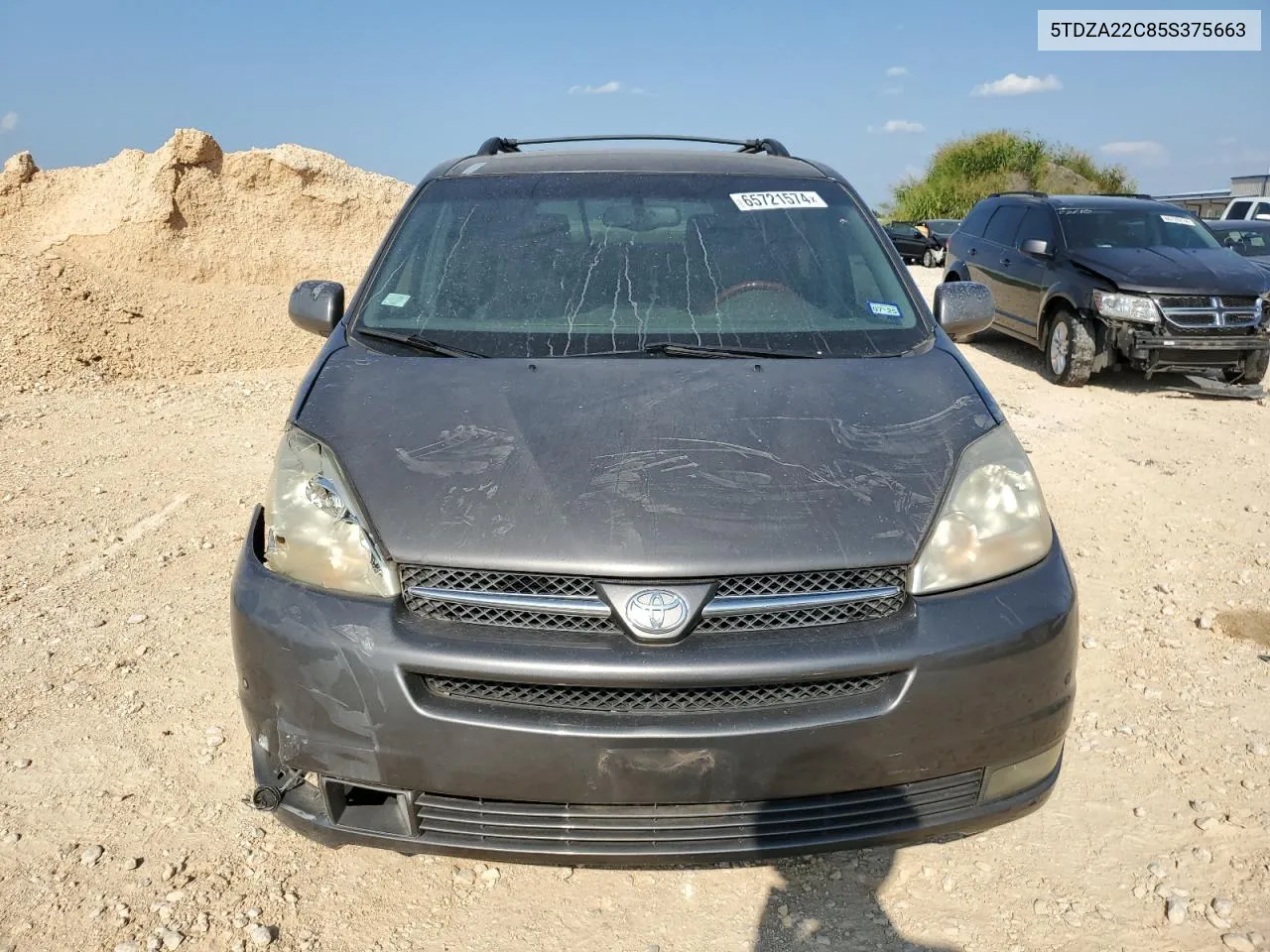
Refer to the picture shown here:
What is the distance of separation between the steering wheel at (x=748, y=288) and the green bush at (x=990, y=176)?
4534 centimetres

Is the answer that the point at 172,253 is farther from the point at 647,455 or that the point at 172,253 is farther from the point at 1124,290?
the point at 647,455

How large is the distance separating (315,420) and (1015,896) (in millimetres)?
2146

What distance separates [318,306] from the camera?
347 centimetres

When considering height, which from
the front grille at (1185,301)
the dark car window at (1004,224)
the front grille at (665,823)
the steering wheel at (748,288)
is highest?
the steering wheel at (748,288)

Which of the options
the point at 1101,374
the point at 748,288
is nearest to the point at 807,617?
the point at 748,288

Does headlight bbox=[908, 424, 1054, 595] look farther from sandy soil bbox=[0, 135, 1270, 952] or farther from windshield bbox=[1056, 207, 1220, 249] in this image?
windshield bbox=[1056, 207, 1220, 249]

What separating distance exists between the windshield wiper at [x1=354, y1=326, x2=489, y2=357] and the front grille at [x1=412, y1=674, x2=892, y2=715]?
1137 mm

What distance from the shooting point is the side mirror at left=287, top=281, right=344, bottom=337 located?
136 inches

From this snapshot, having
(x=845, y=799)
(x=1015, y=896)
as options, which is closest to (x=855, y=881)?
(x=1015, y=896)

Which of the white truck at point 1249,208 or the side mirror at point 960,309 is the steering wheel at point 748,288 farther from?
the white truck at point 1249,208

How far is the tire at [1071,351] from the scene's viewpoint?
906 cm

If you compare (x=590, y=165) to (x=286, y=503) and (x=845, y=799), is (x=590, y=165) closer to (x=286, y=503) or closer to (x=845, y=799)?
(x=286, y=503)

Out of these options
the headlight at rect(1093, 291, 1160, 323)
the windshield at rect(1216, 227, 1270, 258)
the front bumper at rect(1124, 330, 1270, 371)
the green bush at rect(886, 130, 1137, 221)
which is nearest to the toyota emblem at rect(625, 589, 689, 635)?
the front bumper at rect(1124, 330, 1270, 371)

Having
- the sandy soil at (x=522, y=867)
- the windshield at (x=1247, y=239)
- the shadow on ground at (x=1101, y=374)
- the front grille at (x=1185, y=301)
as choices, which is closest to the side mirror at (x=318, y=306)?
the sandy soil at (x=522, y=867)
